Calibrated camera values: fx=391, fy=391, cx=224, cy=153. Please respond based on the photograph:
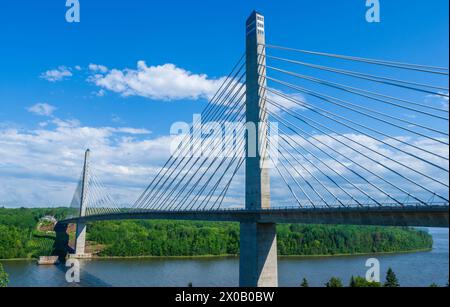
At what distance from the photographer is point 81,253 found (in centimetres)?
6919

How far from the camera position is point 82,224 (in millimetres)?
69438

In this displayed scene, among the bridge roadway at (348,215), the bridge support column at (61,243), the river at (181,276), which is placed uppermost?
the bridge roadway at (348,215)

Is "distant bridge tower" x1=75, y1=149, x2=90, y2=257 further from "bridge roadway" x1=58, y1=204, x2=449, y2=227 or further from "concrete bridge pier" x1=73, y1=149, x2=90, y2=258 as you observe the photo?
"bridge roadway" x1=58, y1=204, x2=449, y2=227

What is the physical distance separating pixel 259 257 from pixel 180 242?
54.4 metres

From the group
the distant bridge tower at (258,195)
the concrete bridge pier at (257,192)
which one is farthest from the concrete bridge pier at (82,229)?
the distant bridge tower at (258,195)

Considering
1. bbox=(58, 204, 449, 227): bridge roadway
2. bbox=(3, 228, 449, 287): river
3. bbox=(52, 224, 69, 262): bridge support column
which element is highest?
bbox=(58, 204, 449, 227): bridge roadway

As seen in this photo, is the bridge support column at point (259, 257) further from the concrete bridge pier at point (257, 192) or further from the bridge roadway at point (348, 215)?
the bridge roadway at point (348, 215)

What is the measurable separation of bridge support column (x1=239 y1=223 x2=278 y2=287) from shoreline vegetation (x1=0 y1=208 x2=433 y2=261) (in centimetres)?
4910

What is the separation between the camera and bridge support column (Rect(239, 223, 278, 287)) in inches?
994

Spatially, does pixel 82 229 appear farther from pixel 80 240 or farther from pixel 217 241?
pixel 217 241

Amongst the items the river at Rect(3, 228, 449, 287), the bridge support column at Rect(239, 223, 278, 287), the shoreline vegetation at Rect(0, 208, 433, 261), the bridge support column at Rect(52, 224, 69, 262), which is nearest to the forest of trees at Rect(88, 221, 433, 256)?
the shoreline vegetation at Rect(0, 208, 433, 261)

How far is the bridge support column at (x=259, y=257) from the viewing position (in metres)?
25.2

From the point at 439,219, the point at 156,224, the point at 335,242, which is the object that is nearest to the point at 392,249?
the point at 335,242

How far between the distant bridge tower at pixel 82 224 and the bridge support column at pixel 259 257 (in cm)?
5107
